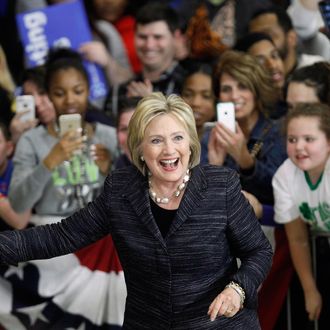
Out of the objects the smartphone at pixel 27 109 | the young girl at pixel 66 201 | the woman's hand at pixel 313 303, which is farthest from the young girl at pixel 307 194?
the smartphone at pixel 27 109

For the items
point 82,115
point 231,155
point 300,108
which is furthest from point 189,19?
point 300,108

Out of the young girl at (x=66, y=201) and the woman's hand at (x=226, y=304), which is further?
the young girl at (x=66, y=201)

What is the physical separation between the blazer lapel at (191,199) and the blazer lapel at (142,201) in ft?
0.19

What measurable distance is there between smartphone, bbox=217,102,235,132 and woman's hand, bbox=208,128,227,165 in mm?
91

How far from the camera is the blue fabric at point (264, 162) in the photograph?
4723 millimetres

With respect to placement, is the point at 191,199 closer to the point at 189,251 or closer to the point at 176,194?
the point at 176,194

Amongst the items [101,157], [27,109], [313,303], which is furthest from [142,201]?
[27,109]

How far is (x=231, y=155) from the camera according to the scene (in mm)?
4852

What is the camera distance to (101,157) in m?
5.24

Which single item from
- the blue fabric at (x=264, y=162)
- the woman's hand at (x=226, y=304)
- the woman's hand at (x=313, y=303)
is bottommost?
the woman's hand at (x=313, y=303)

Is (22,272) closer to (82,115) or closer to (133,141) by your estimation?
(82,115)

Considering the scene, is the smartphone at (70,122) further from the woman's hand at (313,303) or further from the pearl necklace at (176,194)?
the pearl necklace at (176,194)

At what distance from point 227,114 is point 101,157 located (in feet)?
2.77

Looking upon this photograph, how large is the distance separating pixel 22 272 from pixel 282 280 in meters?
1.35
